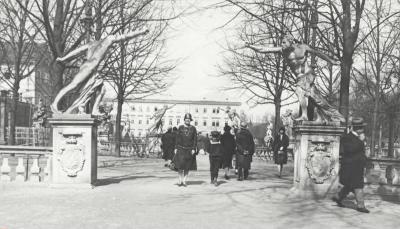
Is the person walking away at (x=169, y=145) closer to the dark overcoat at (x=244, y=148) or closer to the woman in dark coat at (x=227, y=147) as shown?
the woman in dark coat at (x=227, y=147)

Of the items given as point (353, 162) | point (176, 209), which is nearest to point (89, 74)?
point (176, 209)

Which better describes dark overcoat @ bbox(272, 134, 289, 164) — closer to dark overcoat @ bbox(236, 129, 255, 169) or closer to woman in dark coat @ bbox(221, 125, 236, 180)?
dark overcoat @ bbox(236, 129, 255, 169)

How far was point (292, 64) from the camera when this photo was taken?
36.2 feet

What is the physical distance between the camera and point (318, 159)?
10406 mm

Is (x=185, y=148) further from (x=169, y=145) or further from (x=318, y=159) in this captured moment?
(x=169, y=145)

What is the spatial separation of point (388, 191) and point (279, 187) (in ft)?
9.15

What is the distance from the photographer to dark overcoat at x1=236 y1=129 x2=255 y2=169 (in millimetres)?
13959

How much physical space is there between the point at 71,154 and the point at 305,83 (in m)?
6.05

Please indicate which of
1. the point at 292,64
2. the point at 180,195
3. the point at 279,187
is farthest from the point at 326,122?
the point at 180,195

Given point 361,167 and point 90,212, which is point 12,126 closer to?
point 90,212

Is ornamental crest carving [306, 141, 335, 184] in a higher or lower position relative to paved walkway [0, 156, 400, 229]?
higher

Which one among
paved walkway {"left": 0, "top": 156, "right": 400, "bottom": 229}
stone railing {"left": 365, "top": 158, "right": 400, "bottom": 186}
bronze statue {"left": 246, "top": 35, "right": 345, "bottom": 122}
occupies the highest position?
bronze statue {"left": 246, "top": 35, "right": 345, "bottom": 122}

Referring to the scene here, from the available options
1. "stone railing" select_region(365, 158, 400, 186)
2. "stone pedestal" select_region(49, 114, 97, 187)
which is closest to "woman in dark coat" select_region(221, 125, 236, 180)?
"stone railing" select_region(365, 158, 400, 186)

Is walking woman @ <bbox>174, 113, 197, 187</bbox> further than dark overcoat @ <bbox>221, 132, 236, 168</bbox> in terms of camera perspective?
No
